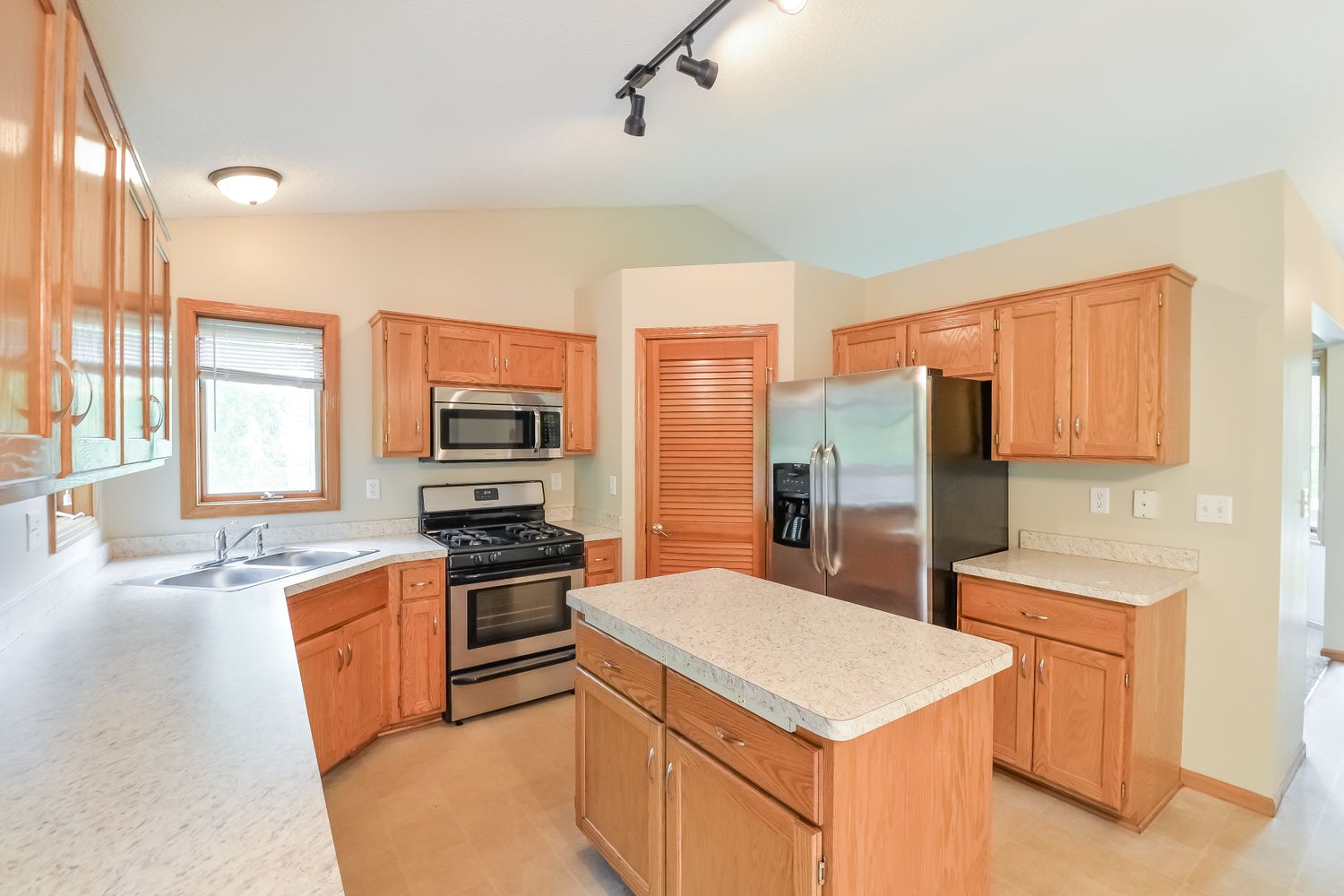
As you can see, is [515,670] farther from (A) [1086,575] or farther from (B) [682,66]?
(B) [682,66]

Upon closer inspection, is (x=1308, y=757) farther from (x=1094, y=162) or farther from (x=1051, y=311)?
(x=1094, y=162)

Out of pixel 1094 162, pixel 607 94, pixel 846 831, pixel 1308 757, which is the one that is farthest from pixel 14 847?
pixel 1308 757

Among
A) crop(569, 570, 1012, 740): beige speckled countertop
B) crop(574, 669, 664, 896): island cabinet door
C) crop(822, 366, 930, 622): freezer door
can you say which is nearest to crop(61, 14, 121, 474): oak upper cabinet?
crop(569, 570, 1012, 740): beige speckled countertop

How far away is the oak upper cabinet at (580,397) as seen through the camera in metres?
3.86

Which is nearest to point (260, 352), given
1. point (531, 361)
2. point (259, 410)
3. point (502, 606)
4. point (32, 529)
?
point (259, 410)

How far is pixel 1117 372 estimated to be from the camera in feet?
8.49

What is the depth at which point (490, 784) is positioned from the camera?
2637mm

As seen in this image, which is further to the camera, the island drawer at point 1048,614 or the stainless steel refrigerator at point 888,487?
the stainless steel refrigerator at point 888,487

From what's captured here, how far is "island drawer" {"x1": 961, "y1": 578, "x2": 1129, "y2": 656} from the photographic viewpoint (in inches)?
92.8

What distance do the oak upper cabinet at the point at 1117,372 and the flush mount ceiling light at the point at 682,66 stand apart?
1.76 meters

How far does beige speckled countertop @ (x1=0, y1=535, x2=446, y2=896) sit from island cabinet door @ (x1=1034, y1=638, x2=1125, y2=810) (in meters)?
2.60

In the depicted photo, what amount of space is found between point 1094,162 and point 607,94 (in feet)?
7.40

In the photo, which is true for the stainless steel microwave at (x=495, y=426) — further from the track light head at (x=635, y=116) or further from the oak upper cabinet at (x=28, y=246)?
the oak upper cabinet at (x=28, y=246)

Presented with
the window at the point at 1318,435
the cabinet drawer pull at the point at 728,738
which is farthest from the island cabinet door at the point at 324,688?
the window at the point at 1318,435
